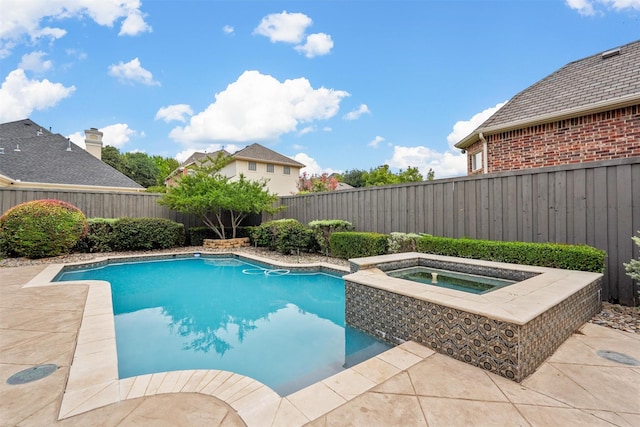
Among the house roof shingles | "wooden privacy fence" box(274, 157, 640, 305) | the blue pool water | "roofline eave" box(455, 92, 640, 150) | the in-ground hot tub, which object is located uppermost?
the house roof shingles

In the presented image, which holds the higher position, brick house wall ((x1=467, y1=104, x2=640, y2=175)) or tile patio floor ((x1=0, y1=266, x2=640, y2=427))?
brick house wall ((x1=467, y1=104, x2=640, y2=175))

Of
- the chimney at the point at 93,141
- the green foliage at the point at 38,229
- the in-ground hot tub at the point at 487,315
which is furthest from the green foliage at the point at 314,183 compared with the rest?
the in-ground hot tub at the point at 487,315

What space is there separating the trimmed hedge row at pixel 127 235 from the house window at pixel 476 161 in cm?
1066

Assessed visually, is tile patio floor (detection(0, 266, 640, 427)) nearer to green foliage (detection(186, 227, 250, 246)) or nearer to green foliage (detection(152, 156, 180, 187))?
green foliage (detection(186, 227, 250, 246))

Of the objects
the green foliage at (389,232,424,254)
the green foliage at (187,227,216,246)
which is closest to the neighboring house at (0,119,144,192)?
the green foliage at (187,227,216,246)

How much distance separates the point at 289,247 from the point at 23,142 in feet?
50.5

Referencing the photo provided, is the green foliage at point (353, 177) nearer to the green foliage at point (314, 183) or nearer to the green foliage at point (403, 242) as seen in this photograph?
the green foliage at point (314, 183)

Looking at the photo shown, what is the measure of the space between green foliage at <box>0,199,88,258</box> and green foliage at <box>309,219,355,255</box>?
7.12 m

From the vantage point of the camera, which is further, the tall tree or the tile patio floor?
the tall tree

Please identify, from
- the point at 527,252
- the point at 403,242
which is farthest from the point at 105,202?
the point at 527,252

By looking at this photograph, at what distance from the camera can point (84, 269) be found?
793cm

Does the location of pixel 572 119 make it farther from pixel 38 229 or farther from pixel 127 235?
pixel 38 229

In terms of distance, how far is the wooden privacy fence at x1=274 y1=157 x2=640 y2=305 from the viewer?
446 centimetres

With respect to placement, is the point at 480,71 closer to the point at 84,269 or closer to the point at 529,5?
the point at 529,5
